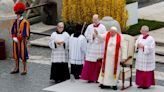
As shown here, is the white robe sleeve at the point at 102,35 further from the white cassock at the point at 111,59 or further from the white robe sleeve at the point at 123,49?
the white robe sleeve at the point at 123,49

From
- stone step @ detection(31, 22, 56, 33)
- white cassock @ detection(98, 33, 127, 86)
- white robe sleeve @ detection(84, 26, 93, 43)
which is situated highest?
stone step @ detection(31, 22, 56, 33)

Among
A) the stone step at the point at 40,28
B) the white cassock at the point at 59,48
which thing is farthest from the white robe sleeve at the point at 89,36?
the stone step at the point at 40,28

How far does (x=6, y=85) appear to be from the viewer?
13.2 m

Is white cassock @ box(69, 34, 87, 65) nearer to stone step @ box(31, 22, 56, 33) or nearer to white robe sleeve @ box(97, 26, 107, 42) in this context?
white robe sleeve @ box(97, 26, 107, 42)

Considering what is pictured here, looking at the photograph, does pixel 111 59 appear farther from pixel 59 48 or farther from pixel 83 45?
pixel 59 48

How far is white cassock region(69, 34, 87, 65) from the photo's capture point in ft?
43.0

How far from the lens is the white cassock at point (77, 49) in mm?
13117

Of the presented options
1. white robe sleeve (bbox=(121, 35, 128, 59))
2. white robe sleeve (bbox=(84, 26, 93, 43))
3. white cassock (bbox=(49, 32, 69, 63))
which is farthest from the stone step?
white robe sleeve (bbox=(121, 35, 128, 59))

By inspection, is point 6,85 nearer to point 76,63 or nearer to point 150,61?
point 76,63

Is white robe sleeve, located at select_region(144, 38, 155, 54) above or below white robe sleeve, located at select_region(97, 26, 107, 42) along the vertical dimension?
below

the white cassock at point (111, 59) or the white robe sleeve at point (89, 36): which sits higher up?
the white robe sleeve at point (89, 36)

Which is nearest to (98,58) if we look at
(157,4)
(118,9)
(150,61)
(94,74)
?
(94,74)

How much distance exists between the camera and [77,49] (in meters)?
13.2

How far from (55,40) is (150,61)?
241 centimetres
